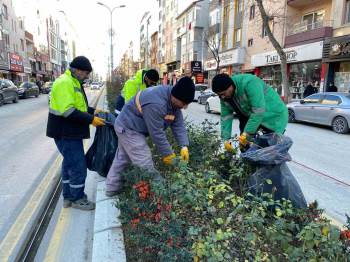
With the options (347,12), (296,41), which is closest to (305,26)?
(296,41)

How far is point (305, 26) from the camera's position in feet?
74.4

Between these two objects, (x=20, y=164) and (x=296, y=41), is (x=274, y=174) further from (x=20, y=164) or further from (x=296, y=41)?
(x=296, y=41)

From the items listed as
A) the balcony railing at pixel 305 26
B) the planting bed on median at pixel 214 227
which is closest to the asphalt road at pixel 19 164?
the planting bed on median at pixel 214 227

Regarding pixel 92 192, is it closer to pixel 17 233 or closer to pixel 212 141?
pixel 17 233

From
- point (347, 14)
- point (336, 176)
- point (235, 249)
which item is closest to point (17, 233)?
point (235, 249)

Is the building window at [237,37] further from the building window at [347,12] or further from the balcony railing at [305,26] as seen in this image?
the building window at [347,12]

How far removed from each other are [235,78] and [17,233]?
3113 millimetres

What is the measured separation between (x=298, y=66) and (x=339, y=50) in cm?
479

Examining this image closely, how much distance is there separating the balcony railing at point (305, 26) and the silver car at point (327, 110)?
31.4 feet

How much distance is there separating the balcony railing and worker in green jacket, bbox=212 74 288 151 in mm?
19008

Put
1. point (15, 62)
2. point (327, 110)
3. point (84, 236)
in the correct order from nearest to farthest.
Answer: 1. point (84, 236)
2. point (327, 110)
3. point (15, 62)

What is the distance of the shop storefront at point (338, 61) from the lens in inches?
709

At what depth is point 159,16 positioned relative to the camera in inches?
2815

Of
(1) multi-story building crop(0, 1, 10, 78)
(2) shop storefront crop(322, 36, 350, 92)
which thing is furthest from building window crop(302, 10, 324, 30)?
(1) multi-story building crop(0, 1, 10, 78)
